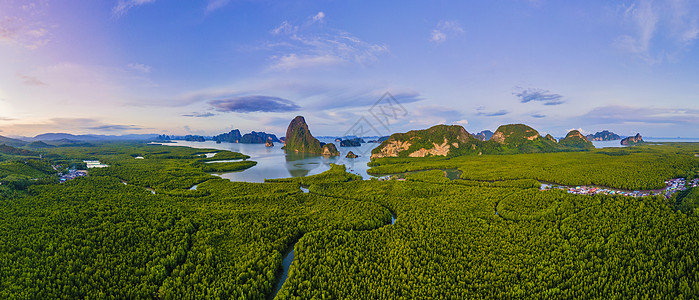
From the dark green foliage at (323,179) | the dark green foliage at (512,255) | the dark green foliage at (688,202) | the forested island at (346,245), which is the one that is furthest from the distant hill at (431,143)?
the dark green foliage at (512,255)

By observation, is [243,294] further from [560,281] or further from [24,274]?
[560,281]

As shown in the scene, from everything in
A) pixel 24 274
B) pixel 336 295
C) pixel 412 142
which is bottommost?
pixel 336 295

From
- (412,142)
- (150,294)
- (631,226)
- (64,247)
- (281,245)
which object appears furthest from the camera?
(412,142)

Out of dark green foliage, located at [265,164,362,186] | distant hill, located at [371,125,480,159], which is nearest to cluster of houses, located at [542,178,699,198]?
dark green foliage, located at [265,164,362,186]

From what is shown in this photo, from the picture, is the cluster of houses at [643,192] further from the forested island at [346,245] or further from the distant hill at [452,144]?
the distant hill at [452,144]

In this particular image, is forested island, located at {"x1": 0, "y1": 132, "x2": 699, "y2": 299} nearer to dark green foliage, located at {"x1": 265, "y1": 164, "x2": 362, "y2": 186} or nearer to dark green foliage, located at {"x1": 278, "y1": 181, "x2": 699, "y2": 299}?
dark green foliage, located at {"x1": 278, "y1": 181, "x2": 699, "y2": 299}

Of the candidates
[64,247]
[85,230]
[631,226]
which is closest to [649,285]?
[631,226]

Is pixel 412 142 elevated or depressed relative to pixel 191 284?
elevated
